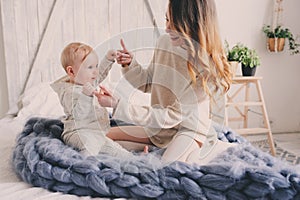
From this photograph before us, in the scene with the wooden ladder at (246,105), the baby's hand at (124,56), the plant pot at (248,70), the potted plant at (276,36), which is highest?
the potted plant at (276,36)

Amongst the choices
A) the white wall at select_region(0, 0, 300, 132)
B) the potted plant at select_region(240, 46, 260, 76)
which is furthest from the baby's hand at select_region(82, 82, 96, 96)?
the white wall at select_region(0, 0, 300, 132)

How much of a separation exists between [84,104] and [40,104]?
0.96 metres

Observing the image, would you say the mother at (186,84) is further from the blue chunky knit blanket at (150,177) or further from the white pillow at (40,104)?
the white pillow at (40,104)

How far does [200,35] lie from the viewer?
0.99 metres

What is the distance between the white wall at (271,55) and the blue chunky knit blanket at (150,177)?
2057 mm

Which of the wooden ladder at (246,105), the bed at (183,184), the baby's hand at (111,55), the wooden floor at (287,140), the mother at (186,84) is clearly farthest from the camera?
the wooden floor at (287,140)

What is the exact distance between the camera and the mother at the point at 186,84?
0.98 metres

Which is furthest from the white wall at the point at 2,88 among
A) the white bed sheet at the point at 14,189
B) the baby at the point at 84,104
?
the baby at the point at 84,104

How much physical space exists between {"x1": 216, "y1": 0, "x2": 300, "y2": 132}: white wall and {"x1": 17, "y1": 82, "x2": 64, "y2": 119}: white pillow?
1.57 metres

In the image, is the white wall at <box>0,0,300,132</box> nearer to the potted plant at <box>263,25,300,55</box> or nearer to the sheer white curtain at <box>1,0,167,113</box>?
the potted plant at <box>263,25,300,55</box>

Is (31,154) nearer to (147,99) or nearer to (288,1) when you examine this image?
(147,99)

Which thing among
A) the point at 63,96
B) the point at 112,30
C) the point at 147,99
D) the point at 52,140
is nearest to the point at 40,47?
the point at 112,30

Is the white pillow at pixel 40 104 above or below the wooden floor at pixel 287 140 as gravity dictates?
above

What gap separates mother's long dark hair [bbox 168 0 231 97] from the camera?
99cm
